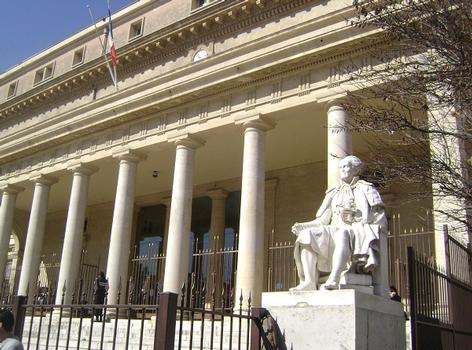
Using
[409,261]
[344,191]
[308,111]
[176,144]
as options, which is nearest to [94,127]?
[176,144]

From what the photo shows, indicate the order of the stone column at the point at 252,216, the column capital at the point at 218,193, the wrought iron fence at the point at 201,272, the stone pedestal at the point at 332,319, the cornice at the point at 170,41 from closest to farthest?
the stone pedestal at the point at 332,319
the stone column at the point at 252,216
the cornice at the point at 170,41
the wrought iron fence at the point at 201,272
the column capital at the point at 218,193

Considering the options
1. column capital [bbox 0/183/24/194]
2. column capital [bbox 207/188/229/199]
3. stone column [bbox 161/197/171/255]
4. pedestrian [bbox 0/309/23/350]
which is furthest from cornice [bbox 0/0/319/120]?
pedestrian [bbox 0/309/23/350]

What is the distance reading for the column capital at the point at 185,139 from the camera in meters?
17.5

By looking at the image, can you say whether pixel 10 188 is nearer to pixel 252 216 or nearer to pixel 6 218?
pixel 6 218

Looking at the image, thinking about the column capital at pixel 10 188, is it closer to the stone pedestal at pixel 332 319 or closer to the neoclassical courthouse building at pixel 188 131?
the neoclassical courthouse building at pixel 188 131

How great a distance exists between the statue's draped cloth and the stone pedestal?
21.5 inches

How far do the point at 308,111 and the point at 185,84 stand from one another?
163 inches

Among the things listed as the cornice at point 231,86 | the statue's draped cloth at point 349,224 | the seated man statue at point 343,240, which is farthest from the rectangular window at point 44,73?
the seated man statue at point 343,240

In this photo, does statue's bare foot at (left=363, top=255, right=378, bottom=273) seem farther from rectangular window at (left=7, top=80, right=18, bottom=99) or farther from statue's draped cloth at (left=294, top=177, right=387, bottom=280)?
rectangular window at (left=7, top=80, right=18, bottom=99)

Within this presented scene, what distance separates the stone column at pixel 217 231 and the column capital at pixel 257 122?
19.0 feet

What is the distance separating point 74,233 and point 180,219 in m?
5.16

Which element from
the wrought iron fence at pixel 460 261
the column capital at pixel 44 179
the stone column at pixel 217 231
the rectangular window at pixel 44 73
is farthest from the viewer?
the rectangular window at pixel 44 73

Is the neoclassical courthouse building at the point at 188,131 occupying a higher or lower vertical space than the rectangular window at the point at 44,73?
lower

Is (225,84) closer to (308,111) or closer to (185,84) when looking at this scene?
(185,84)
